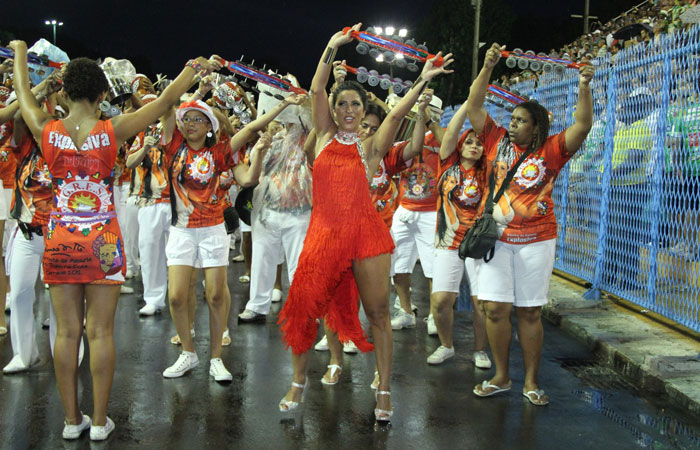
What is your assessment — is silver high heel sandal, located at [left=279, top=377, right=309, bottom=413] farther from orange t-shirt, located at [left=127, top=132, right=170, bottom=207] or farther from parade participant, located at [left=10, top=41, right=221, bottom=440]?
orange t-shirt, located at [left=127, top=132, right=170, bottom=207]

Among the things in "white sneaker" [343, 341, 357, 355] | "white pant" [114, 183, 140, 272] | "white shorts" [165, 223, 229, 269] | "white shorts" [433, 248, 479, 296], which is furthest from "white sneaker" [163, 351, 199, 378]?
"white pant" [114, 183, 140, 272]

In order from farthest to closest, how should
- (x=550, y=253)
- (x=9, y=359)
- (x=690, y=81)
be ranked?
(x=690, y=81)
(x=9, y=359)
(x=550, y=253)

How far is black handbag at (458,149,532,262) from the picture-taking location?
4.96m

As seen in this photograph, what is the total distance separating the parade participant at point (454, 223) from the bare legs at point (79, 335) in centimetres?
283

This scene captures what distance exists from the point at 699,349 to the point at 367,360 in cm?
281

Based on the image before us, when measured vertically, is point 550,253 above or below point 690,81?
below

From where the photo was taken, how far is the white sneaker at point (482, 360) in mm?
5902

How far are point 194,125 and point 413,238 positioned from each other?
2693mm

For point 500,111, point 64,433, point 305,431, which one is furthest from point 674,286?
point 500,111

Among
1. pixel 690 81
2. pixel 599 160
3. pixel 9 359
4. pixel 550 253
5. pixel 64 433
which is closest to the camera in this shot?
pixel 64 433

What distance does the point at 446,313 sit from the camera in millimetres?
6047

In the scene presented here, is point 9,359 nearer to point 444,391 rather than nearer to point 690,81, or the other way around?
point 444,391

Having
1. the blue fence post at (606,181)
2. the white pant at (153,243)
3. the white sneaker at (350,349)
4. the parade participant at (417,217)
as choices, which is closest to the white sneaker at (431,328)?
the parade participant at (417,217)

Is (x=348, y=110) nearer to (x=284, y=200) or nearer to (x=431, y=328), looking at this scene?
(x=284, y=200)
